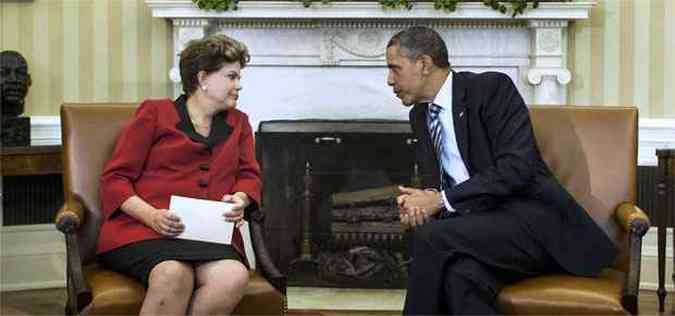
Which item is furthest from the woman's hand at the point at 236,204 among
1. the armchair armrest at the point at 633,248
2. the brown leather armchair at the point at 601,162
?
the armchair armrest at the point at 633,248

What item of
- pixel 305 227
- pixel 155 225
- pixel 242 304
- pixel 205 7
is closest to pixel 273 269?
pixel 242 304

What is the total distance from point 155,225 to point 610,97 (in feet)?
8.94

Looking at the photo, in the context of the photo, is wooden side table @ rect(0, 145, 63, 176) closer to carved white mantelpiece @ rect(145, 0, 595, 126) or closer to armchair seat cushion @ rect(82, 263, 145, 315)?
carved white mantelpiece @ rect(145, 0, 595, 126)

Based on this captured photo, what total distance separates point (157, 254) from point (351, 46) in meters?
2.22

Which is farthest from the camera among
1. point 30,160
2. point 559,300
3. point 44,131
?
point 44,131

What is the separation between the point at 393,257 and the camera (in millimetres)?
4840

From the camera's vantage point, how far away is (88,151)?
3391 millimetres

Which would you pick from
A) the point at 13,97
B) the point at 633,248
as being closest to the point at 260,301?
the point at 633,248

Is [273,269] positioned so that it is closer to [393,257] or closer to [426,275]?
[426,275]

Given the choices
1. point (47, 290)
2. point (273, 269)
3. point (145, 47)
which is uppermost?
point (145, 47)

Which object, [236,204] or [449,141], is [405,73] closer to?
[449,141]

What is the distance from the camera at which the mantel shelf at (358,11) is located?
4848mm

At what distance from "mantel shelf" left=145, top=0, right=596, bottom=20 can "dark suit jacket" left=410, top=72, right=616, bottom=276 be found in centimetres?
173

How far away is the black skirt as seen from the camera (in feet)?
9.78
